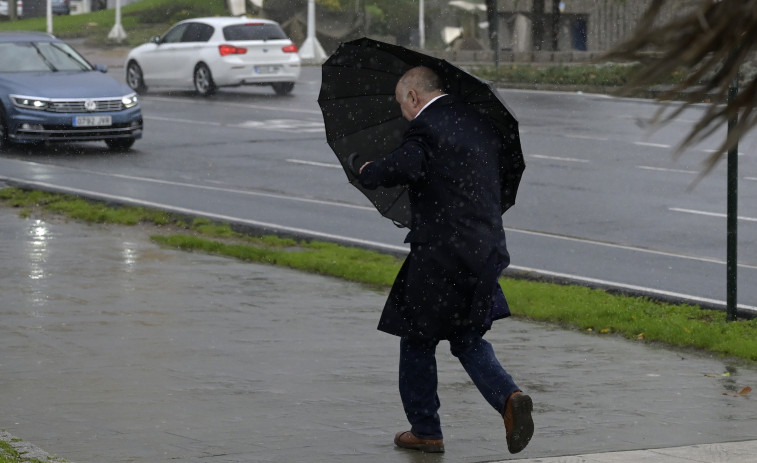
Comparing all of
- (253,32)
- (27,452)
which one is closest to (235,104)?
(253,32)

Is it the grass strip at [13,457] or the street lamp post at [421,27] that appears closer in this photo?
the grass strip at [13,457]

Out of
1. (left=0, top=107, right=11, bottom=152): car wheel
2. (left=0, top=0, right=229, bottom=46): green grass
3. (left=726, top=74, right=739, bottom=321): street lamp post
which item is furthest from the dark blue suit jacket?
(left=0, top=0, right=229, bottom=46): green grass

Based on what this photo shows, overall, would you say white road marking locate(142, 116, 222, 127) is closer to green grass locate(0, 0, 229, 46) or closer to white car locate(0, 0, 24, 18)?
green grass locate(0, 0, 229, 46)

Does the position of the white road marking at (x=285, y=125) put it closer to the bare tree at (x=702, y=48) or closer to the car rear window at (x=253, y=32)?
the car rear window at (x=253, y=32)

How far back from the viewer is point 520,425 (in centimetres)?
578

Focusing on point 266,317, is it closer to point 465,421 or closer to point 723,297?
point 465,421

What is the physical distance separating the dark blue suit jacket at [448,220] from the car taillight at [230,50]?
25213mm

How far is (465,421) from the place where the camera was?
6770mm

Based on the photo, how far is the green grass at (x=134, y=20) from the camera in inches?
2248

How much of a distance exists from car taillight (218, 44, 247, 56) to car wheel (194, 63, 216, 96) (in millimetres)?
669

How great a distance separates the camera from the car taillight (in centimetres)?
3075

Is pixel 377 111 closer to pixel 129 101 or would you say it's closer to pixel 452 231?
pixel 452 231

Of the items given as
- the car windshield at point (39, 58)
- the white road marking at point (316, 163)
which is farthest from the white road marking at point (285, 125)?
the white road marking at point (316, 163)

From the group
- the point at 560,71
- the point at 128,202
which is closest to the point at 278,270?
the point at 128,202
